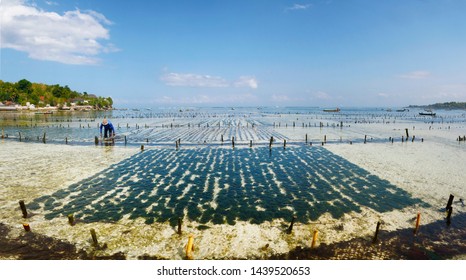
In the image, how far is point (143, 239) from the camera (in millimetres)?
12922

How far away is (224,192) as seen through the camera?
64.1 feet

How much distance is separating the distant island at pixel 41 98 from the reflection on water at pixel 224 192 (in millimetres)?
139226

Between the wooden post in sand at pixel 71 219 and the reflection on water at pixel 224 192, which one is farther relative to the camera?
the reflection on water at pixel 224 192

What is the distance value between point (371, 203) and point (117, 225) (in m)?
16.6

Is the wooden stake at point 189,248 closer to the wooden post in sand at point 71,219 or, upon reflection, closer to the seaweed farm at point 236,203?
the seaweed farm at point 236,203

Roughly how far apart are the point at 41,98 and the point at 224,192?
176 meters

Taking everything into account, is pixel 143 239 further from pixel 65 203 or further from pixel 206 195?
pixel 65 203

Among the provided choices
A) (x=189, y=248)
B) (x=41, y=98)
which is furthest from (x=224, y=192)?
(x=41, y=98)

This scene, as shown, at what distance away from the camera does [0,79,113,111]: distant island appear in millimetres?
126312

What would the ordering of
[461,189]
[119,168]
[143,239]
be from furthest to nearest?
1. [119,168]
2. [461,189]
3. [143,239]

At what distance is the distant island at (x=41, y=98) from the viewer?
126 meters

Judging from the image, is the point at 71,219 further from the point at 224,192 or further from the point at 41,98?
the point at 41,98

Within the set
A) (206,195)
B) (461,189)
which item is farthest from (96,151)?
(461,189)

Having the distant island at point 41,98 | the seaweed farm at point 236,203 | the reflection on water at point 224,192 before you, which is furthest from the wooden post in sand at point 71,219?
the distant island at point 41,98
